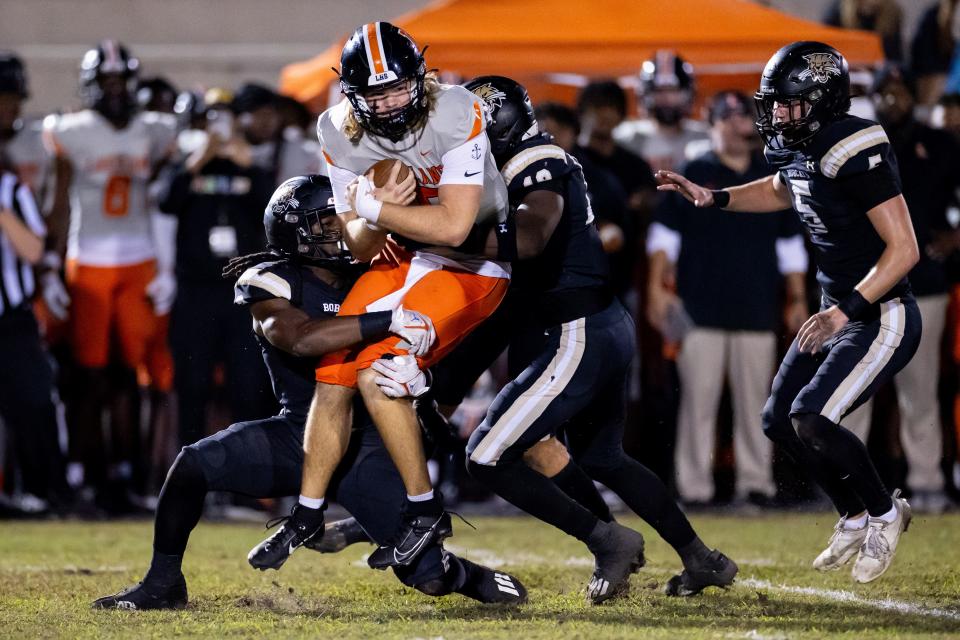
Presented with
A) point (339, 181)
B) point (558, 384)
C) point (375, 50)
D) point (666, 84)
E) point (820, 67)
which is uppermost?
point (375, 50)

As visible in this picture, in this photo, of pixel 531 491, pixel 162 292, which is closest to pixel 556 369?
pixel 531 491

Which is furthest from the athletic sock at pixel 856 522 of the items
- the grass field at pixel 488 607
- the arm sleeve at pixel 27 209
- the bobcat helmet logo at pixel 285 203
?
the arm sleeve at pixel 27 209

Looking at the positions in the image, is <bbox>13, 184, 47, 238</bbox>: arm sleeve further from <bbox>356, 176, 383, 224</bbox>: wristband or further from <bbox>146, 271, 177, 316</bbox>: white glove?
<bbox>356, 176, 383, 224</bbox>: wristband

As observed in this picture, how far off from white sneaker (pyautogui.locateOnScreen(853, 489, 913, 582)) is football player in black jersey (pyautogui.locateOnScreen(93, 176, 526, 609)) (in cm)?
122

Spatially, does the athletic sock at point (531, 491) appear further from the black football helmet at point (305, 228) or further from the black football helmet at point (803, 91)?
the black football helmet at point (803, 91)

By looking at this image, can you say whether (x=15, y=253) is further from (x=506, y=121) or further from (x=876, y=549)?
(x=876, y=549)

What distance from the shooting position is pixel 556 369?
5477 mm

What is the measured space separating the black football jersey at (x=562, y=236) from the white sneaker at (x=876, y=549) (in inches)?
51.1

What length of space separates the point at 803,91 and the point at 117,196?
4.56 meters

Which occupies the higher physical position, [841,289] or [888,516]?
[841,289]

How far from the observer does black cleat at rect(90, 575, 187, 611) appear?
528 centimetres

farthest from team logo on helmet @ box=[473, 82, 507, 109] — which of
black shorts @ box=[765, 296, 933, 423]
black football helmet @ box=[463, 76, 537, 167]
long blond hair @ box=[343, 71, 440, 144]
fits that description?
black shorts @ box=[765, 296, 933, 423]

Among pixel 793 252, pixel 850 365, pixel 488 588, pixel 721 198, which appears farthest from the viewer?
pixel 793 252

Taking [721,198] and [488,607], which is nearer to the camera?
[488,607]
